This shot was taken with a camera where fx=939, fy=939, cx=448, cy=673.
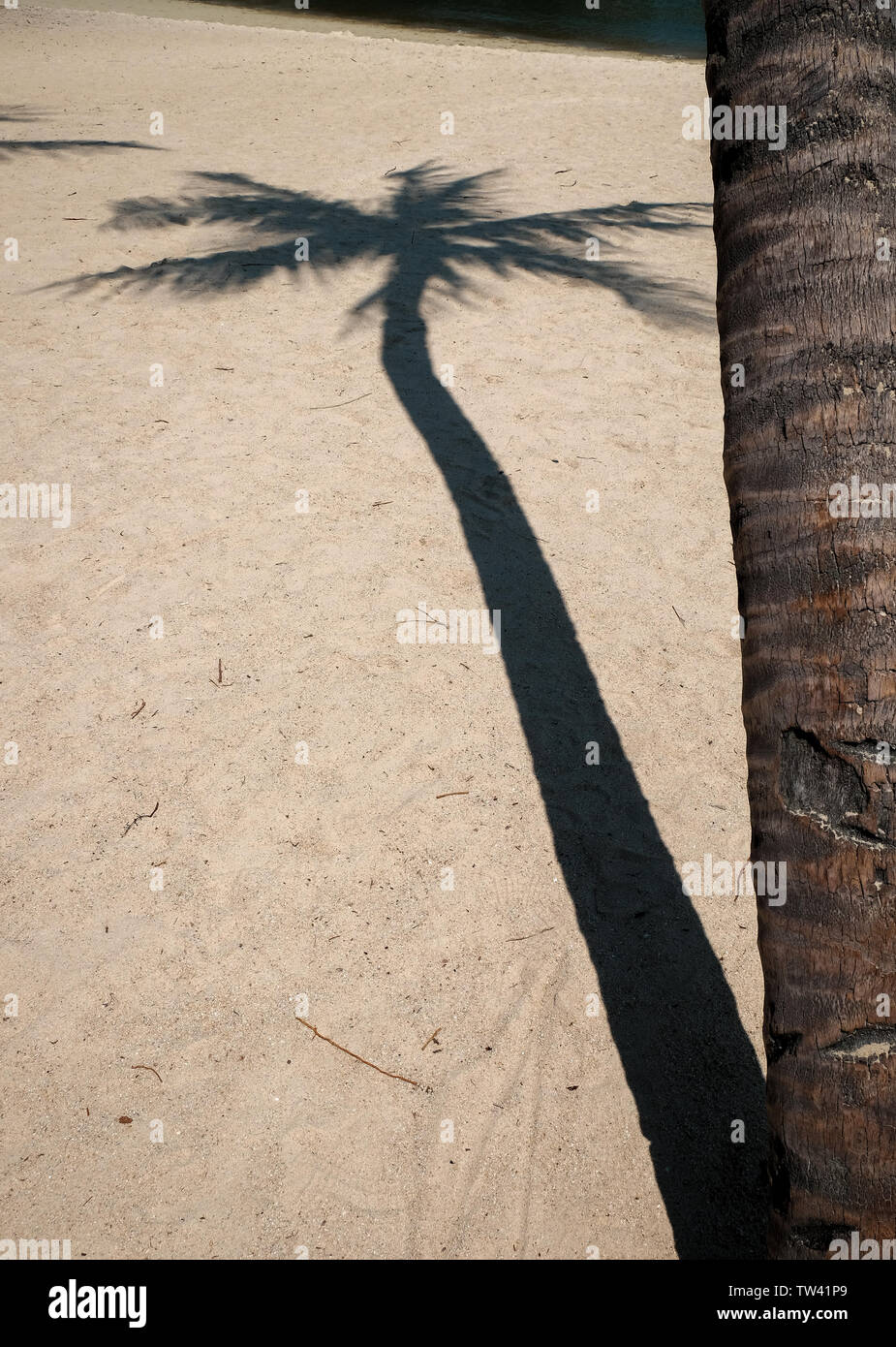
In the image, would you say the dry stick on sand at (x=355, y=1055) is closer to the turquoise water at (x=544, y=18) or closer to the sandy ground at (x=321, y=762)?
the sandy ground at (x=321, y=762)

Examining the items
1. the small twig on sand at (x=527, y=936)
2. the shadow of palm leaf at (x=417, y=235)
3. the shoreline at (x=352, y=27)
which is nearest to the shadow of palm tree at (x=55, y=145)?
the shadow of palm leaf at (x=417, y=235)

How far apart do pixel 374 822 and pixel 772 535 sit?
236 cm

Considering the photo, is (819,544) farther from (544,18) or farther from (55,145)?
(544,18)

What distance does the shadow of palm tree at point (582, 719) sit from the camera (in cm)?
271

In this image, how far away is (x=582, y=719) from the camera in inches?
161

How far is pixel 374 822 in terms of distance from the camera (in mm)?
3602

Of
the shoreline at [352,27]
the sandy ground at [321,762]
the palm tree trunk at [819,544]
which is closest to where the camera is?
the palm tree trunk at [819,544]

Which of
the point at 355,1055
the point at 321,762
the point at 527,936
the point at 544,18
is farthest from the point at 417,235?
the point at 544,18

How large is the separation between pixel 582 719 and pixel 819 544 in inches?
105

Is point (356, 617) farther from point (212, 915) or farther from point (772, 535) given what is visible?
point (772, 535)

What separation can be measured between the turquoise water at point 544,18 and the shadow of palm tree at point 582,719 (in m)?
16.0

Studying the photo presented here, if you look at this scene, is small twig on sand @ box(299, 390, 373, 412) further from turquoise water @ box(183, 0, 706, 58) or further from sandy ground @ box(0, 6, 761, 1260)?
turquoise water @ box(183, 0, 706, 58)

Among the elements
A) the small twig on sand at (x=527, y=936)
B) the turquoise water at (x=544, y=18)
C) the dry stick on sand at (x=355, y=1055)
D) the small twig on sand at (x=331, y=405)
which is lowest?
the dry stick on sand at (x=355, y=1055)

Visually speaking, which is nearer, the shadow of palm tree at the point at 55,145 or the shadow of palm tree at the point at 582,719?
the shadow of palm tree at the point at 582,719
